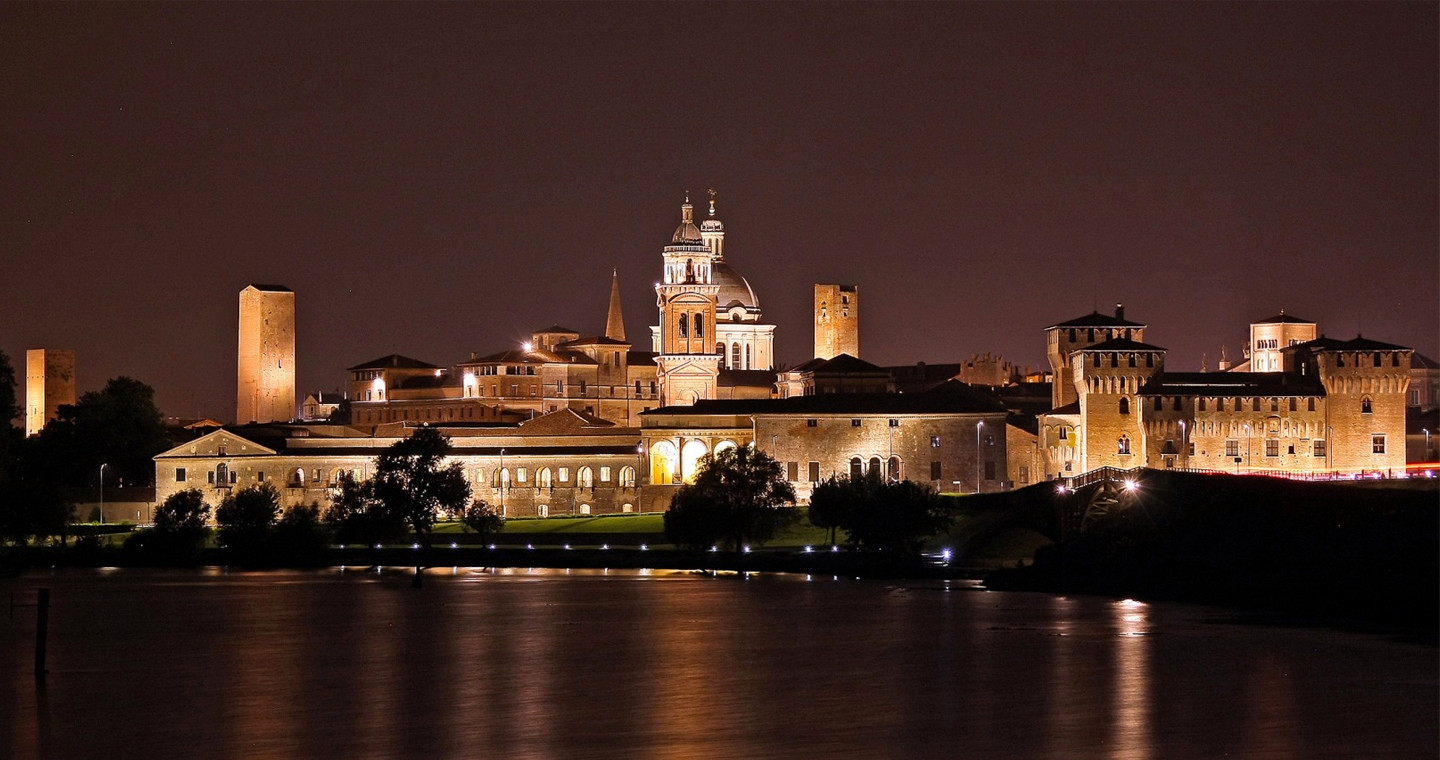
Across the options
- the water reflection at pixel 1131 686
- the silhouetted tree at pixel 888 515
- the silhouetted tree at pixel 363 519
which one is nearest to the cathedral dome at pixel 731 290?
the silhouetted tree at pixel 363 519

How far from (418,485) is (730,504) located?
12514 mm

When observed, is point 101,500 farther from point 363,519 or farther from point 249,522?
point 363,519

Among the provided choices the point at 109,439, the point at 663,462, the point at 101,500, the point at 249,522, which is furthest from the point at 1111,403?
the point at 109,439

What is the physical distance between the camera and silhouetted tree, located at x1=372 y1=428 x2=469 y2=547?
Answer: 2896 inches

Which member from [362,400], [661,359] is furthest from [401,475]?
[362,400]

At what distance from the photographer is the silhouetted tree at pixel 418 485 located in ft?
241

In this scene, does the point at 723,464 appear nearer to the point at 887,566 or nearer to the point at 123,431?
the point at 887,566

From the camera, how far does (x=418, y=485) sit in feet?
243

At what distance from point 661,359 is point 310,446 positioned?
2091 centimetres

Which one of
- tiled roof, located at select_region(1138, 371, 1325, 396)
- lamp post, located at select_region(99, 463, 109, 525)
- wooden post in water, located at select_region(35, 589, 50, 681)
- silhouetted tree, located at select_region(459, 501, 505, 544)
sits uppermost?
tiled roof, located at select_region(1138, 371, 1325, 396)

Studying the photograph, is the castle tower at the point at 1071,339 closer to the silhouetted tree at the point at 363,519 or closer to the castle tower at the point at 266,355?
the silhouetted tree at the point at 363,519

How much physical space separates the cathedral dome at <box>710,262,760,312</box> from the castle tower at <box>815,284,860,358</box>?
7565 millimetres

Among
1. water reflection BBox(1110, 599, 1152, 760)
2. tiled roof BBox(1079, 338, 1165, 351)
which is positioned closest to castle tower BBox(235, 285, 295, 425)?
tiled roof BBox(1079, 338, 1165, 351)

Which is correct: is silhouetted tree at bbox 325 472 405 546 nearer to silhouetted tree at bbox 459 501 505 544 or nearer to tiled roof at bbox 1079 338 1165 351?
silhouetted tree at bbox 459 501 505 544
